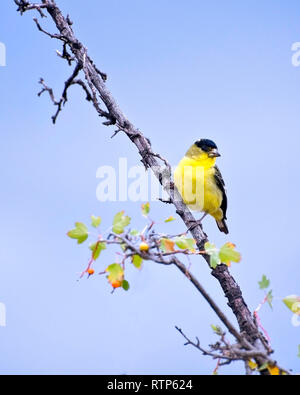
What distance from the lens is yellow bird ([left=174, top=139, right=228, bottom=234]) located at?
5609mm

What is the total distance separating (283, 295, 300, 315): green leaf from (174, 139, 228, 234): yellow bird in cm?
290

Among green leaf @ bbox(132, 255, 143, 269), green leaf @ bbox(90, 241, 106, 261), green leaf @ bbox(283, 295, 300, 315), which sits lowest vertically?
green leaf @ bbox(283, 295, 300, 315)

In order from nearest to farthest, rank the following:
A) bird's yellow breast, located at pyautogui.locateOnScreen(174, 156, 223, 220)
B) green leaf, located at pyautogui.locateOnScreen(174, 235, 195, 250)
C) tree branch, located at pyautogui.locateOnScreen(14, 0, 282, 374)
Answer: green leaf, located at pyautogui.locateOnScreen(174, 235, 195, 250) → tree branch, located at pyautogui.locateOnScreen(14, 0, 282, 374) → bird's yellow breast, located at pyautogui.locateOnScreen(174, 156, 223, 220)

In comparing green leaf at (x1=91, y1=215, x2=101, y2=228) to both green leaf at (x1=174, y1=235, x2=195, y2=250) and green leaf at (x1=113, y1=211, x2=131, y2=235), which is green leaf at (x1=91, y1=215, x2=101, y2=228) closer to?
green leaf at (x1=113, y1=211, x2=131, y2=235)

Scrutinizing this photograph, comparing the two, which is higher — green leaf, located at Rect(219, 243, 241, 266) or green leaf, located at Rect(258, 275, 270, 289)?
green leaf, located at Rect(219, 243, 241, 266)

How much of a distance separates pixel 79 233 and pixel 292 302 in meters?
0.99

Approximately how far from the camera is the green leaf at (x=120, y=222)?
2375 millimetres

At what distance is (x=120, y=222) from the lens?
94.2 inches

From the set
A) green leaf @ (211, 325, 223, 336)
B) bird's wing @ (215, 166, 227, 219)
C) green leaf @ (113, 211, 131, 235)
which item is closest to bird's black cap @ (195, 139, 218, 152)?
bird's wing @ (215, 166, 227, 219)

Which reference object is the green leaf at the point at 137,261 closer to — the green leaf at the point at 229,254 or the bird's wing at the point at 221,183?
the green leaf at the point at 229,254

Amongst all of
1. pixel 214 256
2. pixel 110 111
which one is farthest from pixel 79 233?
pixel 110 111

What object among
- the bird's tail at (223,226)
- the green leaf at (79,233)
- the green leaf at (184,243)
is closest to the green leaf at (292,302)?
the green leaf at (184,243)
